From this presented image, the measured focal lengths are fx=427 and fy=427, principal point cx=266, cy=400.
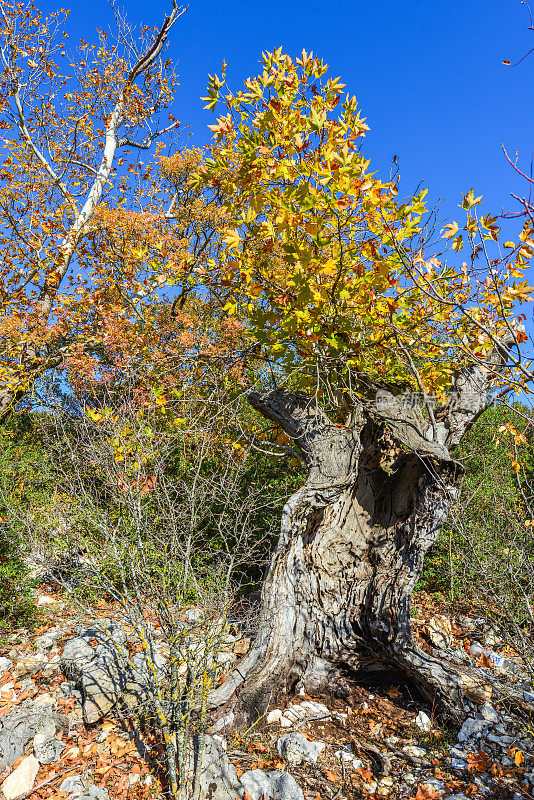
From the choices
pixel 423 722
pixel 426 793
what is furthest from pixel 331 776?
pixel 423 722

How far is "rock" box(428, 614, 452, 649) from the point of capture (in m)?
4.94

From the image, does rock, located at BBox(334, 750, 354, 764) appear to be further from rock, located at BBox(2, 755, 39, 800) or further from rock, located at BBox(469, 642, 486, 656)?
rock, located at BBox(2, 755, 39, 800)

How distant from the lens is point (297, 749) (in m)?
3.46

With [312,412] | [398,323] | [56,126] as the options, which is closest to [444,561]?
[312,412]

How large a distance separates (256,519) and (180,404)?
221 centimetres

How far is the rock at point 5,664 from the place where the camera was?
4.27 m

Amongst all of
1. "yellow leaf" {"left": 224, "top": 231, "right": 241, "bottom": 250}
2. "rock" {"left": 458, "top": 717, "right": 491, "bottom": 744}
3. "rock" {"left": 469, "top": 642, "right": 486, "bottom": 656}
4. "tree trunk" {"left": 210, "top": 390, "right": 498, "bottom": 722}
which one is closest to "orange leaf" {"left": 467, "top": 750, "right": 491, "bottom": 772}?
"rock" {"left": 458, "top": 717, "right": 491, "bottom": 744}

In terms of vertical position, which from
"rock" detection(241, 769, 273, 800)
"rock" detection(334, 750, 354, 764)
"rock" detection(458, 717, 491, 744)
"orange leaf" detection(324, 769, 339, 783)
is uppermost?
"rock" detection(458, 717, 491, 744)

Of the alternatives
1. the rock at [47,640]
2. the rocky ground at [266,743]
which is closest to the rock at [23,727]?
the rocky ground at [266,743]

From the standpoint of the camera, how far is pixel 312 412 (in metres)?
4.53

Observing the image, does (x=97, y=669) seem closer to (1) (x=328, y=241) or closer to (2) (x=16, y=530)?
(2) (x=16, y=530)

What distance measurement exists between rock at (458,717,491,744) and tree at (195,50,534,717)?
17 centimetres

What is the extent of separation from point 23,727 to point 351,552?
314cm

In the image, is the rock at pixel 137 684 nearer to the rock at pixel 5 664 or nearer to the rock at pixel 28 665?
the rock at pixel 28 665
